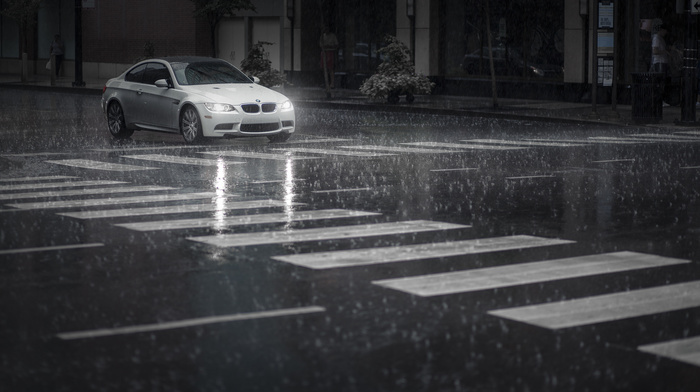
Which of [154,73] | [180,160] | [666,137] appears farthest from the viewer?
[666,137]

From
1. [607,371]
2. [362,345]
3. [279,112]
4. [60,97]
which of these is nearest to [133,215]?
[362,345]

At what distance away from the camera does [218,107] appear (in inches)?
803

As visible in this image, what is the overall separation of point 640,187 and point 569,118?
12445 mm

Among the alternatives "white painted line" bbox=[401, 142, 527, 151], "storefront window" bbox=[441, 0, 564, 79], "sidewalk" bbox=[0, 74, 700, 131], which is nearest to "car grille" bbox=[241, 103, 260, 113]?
"white painted line" bbox=[401, 142, 527, 151]

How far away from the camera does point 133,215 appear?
11945 mm

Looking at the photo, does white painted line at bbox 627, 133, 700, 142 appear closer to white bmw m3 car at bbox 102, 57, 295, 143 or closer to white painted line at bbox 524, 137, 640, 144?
white painted line at bbox 524, 137, 640, 144

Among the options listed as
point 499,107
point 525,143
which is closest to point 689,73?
point 525,143

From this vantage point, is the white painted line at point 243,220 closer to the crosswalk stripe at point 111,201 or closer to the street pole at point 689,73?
the crosswalk stripe at point 111,201

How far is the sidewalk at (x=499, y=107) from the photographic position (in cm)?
2653

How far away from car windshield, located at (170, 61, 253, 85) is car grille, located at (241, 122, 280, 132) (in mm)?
1342

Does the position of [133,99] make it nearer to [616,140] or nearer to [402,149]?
[402,149]

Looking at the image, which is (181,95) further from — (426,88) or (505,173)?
(426,88)

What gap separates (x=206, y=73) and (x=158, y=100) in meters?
0.96

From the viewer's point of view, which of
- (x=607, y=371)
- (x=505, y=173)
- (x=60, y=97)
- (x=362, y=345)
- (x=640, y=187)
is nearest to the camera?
(x=607, y=371)
